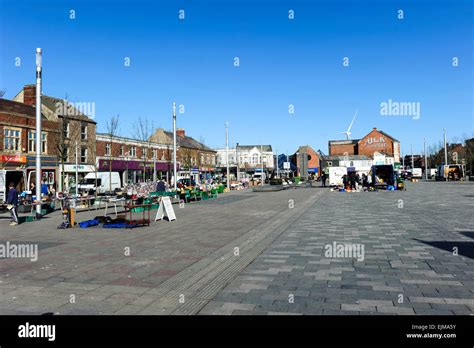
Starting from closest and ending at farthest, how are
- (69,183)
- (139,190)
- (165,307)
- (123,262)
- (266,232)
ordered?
(165,307)
(123,262)
(266,232)
(139,190)
(69,183)

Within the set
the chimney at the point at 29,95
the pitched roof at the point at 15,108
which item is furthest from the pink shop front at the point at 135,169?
the chimney at the point at 29,95

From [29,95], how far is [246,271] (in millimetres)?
42115

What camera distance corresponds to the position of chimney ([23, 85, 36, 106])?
40.5 metres

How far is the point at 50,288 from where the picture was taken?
595cm

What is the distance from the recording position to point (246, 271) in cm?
690

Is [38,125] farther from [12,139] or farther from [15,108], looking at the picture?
[15,108]

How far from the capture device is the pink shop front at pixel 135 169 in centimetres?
4478

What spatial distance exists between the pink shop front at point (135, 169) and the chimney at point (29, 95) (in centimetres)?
948

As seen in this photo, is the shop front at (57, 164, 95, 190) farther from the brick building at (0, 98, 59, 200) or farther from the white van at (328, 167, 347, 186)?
the white van at (328, 167, 347, 186)

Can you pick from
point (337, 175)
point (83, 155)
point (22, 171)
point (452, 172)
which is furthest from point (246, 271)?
point (452, 172)

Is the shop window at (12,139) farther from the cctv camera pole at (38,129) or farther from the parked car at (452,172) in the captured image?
the parked car at (452,172)

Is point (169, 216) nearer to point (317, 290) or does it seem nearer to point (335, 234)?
point (335, 234)
